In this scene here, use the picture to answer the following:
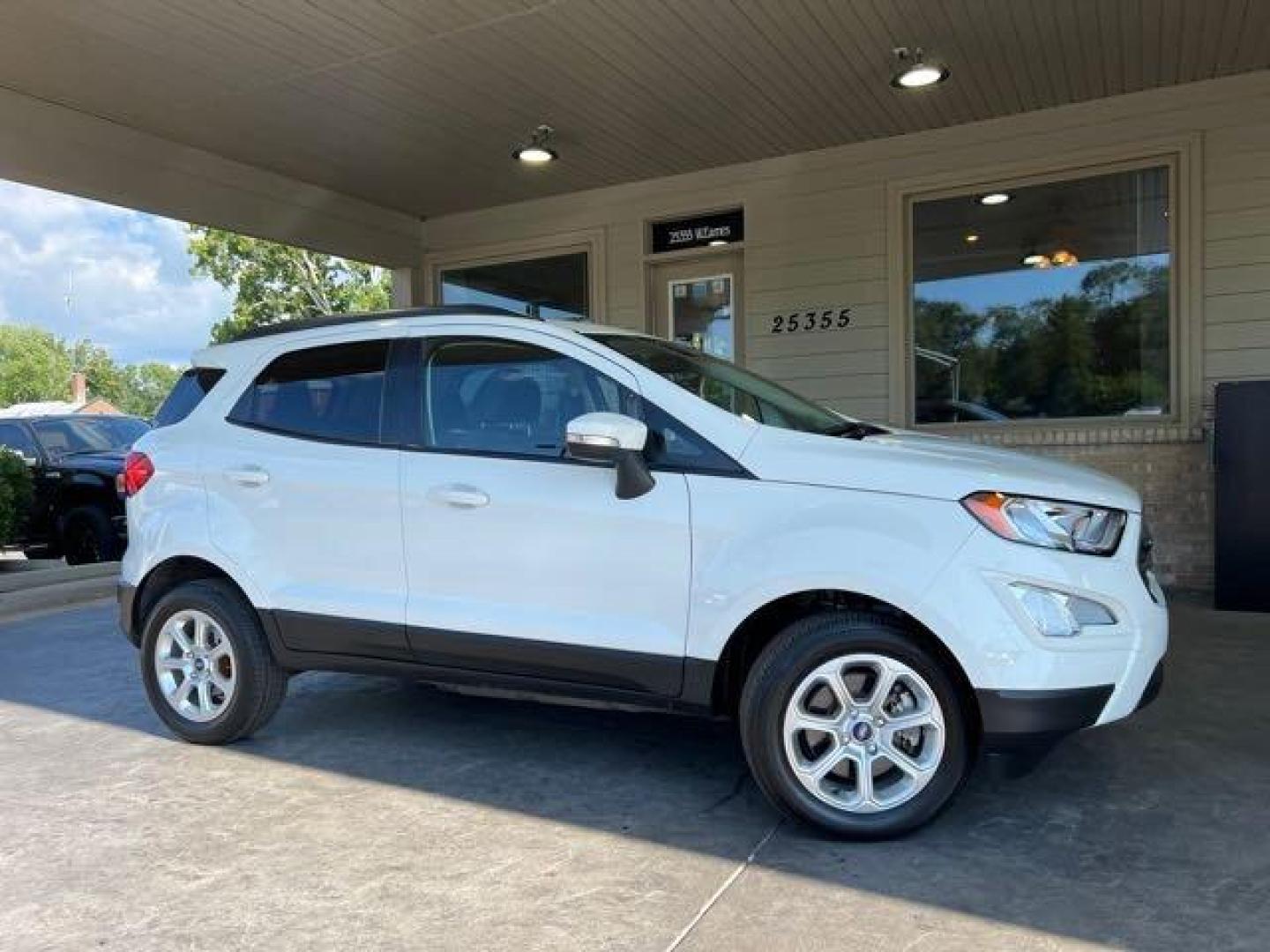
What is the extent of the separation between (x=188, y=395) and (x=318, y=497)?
1.01 meters

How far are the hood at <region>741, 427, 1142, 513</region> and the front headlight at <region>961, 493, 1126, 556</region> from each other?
0.09ft

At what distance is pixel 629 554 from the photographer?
3.53 metres

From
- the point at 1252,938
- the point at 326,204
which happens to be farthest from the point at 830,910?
the point at 326,204

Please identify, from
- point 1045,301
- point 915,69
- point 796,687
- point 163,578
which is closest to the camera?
point 796,687

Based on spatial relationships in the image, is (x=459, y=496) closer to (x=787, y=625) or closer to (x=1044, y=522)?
(x=787, y=625)

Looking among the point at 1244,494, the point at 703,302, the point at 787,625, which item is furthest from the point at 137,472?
the point at 1244,494

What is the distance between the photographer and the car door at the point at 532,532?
352 cm

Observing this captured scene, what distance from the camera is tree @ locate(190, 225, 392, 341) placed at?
94.9ft

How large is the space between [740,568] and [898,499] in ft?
1.86

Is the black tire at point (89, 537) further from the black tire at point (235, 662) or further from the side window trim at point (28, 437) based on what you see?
the black tire at point (235, 662)

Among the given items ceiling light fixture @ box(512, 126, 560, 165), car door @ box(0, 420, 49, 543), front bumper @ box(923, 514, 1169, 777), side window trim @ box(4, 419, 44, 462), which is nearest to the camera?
front bumper @ box(923, 514, 1169, 777)

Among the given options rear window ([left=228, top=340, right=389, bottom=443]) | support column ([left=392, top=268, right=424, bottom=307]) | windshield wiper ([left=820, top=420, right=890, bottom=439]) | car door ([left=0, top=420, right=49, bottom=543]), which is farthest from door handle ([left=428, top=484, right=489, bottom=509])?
car door ([left=0, top=420, right=49, bottom=543])

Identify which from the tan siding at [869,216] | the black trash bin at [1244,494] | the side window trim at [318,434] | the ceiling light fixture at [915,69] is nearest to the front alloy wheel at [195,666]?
the side window trim at [318,434]

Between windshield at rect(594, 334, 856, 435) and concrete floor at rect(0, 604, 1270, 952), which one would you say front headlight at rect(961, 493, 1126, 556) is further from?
concrete floor at rect(0, 604, 1270, 952)
